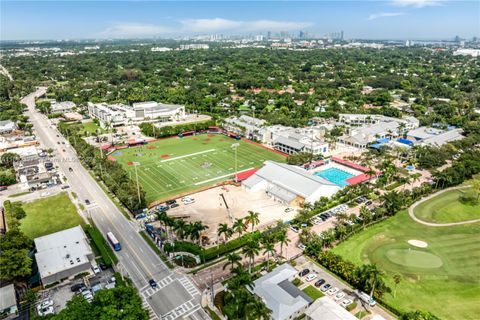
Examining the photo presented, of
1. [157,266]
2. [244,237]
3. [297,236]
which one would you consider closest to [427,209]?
[297,236]

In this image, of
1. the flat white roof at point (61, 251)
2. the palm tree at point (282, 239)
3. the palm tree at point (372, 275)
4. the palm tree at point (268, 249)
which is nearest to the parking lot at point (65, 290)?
A: the flat white roof at point (61, 251)

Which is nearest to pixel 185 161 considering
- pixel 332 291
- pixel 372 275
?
pixel 332 291

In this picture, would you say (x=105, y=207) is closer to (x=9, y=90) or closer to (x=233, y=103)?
(x=233, y=103)

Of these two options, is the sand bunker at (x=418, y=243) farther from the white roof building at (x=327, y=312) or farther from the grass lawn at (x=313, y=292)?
the white roof building at (x=327, y=312)

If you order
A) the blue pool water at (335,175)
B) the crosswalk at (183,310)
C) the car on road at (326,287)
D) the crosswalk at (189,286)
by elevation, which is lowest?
the crosswalk at (183,310)

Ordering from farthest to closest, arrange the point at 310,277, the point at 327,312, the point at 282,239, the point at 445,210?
1. the point at 445,210
2. the point at 282,239
3. the point at 310,277
4. the point at 327,312

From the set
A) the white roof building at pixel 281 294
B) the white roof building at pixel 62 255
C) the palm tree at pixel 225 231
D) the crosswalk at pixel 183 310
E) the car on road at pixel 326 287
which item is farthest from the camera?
the palm tree at pixel 225 231

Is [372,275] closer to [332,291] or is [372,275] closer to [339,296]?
[339,296]
